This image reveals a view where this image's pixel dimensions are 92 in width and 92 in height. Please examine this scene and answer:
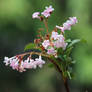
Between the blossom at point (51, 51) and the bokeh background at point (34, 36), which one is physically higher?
the bokeh background at point (34, 36)

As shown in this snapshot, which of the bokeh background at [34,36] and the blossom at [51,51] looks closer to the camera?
the blossom at [51,51]

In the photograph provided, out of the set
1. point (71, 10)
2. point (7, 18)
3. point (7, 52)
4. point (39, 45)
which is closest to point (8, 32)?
point (7, 52)

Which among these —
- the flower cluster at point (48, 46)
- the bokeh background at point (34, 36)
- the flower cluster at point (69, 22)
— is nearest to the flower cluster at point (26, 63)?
the flower cluster at point (48, 46)

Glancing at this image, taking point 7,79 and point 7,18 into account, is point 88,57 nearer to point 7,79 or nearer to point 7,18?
point 7,18

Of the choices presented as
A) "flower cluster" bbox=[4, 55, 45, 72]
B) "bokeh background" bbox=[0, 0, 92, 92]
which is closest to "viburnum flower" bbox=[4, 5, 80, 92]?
"flower cluster" bbox=[4, 55, 45, 72]

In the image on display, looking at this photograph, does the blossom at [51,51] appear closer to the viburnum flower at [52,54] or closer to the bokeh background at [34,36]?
the viburnum flower at [52,54]

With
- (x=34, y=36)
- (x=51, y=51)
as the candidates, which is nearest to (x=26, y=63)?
(x=51, y=51)

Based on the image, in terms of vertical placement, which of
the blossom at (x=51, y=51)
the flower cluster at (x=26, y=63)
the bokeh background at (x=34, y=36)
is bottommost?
the flower cluster at (x=26, y=63)

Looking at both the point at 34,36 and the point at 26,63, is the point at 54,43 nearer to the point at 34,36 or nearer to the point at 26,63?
the point at 26,63
